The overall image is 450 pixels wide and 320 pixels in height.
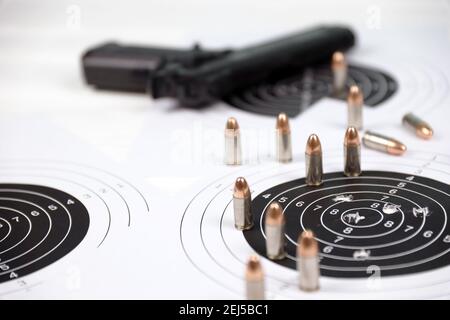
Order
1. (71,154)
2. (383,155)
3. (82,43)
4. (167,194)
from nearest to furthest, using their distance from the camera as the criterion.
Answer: (167,194) < (383,155) < (71,154) < (82,43)

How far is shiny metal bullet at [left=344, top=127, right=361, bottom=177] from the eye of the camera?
192 cm

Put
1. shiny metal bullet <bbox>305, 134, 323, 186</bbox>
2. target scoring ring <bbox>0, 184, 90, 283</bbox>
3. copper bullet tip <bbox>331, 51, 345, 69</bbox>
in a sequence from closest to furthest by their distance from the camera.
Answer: target scoring ring <bbox>0, 184, 90, 283</bbox>, shiny metal bullet <bbox>305, 134, 323, 186</bbox>, copper bullet tip <bbox>331, 51, 345, 69</bbox>

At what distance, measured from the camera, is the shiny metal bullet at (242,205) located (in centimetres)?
167

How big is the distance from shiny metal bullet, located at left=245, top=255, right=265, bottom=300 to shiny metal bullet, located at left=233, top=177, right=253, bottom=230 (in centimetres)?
29

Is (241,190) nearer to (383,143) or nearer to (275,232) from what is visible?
(275,232)

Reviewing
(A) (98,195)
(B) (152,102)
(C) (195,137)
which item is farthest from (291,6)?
(A) (98,195)

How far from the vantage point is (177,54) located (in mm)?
2658

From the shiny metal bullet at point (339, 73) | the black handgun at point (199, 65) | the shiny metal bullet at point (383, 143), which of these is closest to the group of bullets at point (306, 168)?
the shiny metal bullet at point (383, 143)

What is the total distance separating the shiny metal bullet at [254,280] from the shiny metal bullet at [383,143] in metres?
0.82

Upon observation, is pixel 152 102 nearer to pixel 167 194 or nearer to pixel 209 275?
pixel 167 194

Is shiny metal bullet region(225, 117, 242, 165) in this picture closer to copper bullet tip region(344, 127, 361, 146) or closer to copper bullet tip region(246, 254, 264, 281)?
copper bullet tip region(344, 127, 361, 146)

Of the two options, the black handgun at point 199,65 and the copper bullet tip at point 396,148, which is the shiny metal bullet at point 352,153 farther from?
the black handgun at point 199,65

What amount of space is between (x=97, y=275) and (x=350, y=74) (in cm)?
156

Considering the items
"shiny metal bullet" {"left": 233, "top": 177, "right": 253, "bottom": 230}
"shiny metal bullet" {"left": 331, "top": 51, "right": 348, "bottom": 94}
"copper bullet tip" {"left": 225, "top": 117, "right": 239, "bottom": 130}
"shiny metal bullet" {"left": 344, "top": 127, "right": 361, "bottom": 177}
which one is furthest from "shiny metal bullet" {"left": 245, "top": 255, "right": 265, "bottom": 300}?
"shiny metal bullet" {"left": 331, "top": 51, "right": 348, "bottom": 94}
